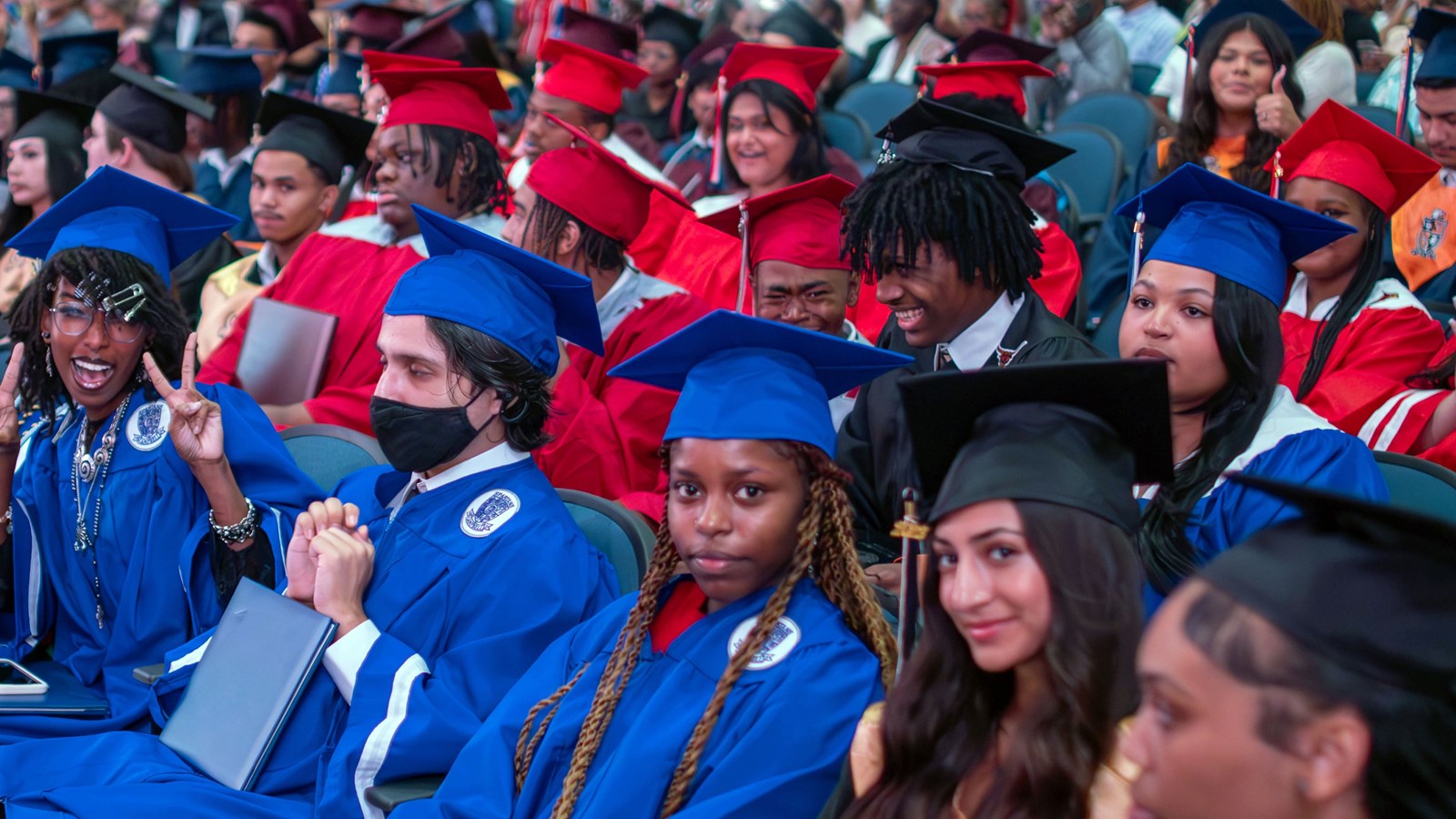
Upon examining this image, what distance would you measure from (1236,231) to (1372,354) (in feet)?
4.95

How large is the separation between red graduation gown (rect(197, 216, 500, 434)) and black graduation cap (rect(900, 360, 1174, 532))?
2656mm

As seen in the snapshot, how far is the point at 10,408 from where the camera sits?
3.33 meters

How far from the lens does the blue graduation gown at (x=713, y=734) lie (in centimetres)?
200

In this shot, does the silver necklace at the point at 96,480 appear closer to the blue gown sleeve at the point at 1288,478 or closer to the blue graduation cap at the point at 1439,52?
the blue gown sleeve at the point at 1288,478

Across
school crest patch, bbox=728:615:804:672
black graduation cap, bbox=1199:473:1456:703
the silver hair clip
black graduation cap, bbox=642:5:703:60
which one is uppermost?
black graduation cap, bbox=642:5:703:60

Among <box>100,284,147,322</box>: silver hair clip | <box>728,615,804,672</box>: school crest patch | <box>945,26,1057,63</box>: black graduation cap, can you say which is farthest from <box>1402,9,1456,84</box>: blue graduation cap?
<box>100,284,147,322</box>: silver hair clip

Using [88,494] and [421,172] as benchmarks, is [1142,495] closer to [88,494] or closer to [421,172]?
[88,494]

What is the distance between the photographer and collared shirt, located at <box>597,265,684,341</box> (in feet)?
14.1

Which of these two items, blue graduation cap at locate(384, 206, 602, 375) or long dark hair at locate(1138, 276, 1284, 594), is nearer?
long dark hair at locate(1138, 276, 1284, 594)

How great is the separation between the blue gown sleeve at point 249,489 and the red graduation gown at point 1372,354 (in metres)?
2.68

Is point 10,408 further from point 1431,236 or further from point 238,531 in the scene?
point 1431,236

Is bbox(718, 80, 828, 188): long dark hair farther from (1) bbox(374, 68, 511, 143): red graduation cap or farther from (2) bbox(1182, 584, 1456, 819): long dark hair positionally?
(2) bbox(1182, 584, 1456, 819): long dark hair

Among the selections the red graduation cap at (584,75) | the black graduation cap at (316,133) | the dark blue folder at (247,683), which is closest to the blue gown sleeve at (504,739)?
the dark blue folder at (247,683)

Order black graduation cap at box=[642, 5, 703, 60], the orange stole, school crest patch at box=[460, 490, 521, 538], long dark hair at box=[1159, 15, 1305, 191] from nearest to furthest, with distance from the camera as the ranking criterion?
school crest patch at box=[460, 490, 521, 538] < the orange stole < long dark hair at box=[1159, 15, 1305, 191] < black graduation cap at box=[642, 5, 703, 60]
